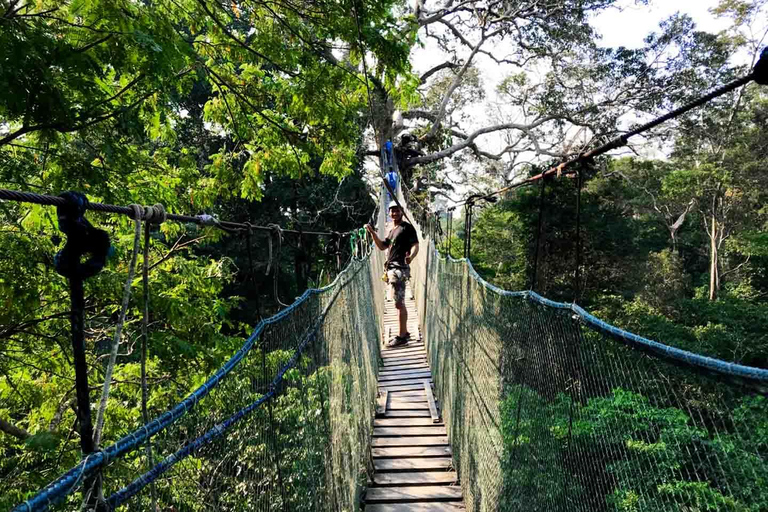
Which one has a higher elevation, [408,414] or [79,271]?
[79,271]

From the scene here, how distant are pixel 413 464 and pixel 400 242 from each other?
7.34 feet

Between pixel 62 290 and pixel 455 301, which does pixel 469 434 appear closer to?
pixel 455 301

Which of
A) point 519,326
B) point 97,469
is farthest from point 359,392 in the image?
point 97,469

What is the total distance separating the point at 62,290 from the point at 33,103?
45.4 inches

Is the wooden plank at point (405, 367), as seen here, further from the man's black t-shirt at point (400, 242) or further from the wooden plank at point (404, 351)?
the man's black t-shirt at point (400, 242)

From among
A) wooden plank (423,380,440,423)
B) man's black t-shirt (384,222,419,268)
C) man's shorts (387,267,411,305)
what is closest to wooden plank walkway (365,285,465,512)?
wooden plank (423,380,440,423)

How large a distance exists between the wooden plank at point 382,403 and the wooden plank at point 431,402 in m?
A: 0.37

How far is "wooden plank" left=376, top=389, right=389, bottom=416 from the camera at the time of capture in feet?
14.1

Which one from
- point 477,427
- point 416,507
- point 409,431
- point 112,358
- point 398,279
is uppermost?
point 112,358

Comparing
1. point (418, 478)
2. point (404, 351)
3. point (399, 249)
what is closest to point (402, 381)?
point (404, 351)

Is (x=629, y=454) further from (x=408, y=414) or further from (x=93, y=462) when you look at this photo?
(x=408, y=414)

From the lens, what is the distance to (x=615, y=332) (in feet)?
3.62

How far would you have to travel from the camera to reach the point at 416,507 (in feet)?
10.1

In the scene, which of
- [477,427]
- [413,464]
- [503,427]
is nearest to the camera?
[503,427]
